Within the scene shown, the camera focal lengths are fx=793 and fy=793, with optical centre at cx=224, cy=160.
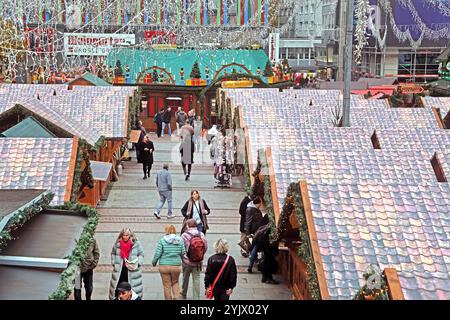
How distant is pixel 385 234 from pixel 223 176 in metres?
13.1

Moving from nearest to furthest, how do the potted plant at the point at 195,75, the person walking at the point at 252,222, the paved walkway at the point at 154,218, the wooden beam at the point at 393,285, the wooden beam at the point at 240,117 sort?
the wooden beam at the point at 393,285
the paved walkway at the point at 154,218
the person walking at the point at 252,222
the wooden beam at the point at 240,117
the potted plant at the point at 195,75

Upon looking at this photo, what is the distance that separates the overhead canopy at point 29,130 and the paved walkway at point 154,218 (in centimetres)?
219

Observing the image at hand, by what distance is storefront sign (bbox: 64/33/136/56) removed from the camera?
38.0 meters

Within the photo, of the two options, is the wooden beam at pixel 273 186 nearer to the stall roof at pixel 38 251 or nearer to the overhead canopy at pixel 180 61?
the stall roof at pixel 38 251

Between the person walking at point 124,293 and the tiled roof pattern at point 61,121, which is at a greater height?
the person walking at point 124,293

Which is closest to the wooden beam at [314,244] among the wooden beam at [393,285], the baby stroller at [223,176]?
the wooden beam at [393,285]

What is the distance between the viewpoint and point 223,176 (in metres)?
20.7

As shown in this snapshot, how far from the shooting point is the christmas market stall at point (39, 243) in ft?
23.4

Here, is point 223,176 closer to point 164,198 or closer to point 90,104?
point 164,198

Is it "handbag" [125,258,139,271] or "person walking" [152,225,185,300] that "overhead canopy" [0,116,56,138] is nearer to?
"person walking" [152,225,185,300]

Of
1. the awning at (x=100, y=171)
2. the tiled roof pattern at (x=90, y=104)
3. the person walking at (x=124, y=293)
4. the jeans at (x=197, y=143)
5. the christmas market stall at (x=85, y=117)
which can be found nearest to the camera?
the person walking at (x=124, y=293)
